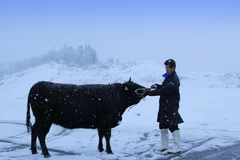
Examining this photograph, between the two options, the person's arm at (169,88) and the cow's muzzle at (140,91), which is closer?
the person's arm at (169,88)

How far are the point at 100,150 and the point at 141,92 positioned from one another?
1753 millimetres

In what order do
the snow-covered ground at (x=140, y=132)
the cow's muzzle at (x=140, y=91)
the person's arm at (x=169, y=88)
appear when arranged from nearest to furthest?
the person's arm at (x=169, y=88) < the snow-covered ground at (x=140, y=132) < the cow's muzzle at (x=140, y=91)

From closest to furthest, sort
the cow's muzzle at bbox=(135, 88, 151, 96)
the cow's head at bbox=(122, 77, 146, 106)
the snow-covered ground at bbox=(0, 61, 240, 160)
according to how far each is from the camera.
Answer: the snow-covered ground at bbox=(0, 61, 240, 160), the cow's muzzle at bbox=(135, 88, 151, 96), the cow's head at bbox=(122, 77, 146, 106)

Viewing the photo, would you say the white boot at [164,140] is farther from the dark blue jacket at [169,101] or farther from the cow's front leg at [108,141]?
the cow's front leg at [108,141]

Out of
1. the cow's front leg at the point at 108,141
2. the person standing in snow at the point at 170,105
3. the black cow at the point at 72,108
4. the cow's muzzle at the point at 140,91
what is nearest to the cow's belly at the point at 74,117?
the black cow at the point at 72,108

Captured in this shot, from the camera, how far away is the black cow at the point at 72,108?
7875mm

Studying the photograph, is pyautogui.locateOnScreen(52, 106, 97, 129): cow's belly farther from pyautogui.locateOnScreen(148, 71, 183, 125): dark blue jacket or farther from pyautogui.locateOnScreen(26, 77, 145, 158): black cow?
pyautogui.locateOnScreen(148, 71, 183, 125): dark blue jacket

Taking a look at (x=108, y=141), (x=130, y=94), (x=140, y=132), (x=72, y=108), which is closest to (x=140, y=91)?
(x=130, y=94)

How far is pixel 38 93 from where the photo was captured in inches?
310

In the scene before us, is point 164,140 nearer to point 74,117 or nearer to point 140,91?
point 140,91

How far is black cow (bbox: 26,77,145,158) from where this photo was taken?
788cm

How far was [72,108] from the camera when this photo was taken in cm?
798

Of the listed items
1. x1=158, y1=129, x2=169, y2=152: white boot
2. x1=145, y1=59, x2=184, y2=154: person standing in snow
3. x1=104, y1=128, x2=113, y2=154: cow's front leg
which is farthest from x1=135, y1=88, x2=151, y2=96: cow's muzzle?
x1=104, y1=128, x2=113, y2=154: cow's front leg

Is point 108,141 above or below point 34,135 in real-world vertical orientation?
below
